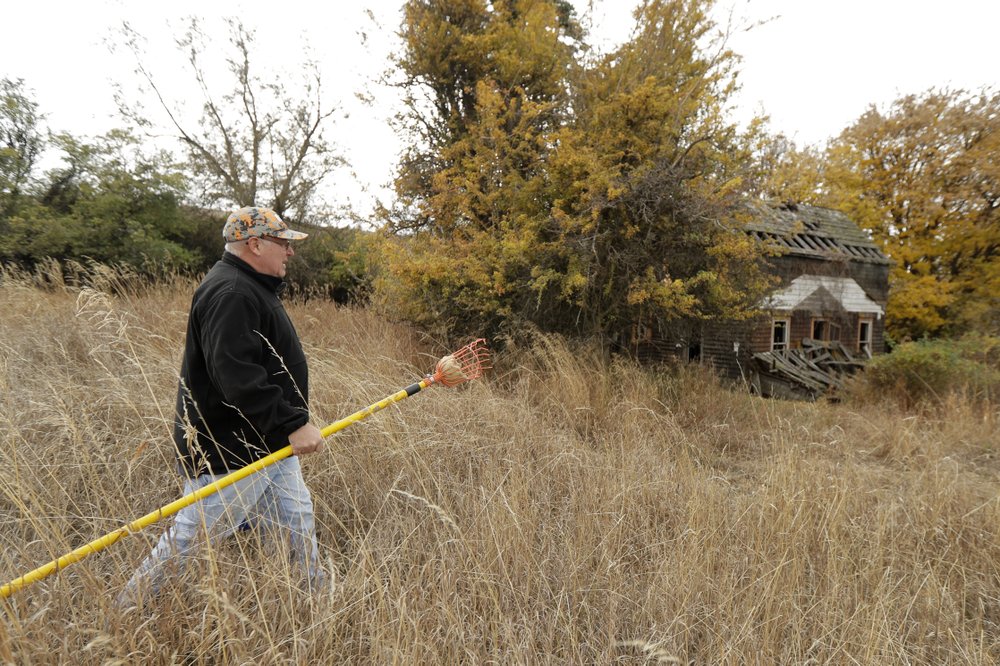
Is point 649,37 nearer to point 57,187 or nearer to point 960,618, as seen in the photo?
point 960,618

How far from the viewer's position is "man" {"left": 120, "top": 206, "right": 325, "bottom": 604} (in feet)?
6.44

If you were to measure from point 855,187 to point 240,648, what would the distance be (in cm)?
2642

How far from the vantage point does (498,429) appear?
367cm

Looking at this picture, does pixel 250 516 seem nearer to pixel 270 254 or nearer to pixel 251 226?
pixel 270 254

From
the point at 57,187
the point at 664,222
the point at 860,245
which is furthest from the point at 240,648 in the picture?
the point at 860,245

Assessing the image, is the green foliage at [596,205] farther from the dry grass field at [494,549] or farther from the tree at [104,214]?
the tree at [104,214]

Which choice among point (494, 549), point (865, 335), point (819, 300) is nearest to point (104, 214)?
point (494, 549)

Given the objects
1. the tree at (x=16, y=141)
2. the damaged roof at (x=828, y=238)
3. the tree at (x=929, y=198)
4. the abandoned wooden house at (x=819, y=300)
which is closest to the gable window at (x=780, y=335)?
the abandoned wooden house at (x=819, y=300)

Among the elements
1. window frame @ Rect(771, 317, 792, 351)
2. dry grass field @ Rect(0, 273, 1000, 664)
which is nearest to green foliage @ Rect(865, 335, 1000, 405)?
dry grass field @ Rect(0, 273, 1000, 664)

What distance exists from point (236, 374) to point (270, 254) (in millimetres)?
597

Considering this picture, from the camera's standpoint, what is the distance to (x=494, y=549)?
Result: 2170mm

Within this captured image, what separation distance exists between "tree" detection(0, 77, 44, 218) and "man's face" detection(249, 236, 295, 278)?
14.0 meters

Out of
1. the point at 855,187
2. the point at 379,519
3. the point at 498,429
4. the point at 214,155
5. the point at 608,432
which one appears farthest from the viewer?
the point at 855,187

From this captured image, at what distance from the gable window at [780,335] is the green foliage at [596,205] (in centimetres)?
1024
